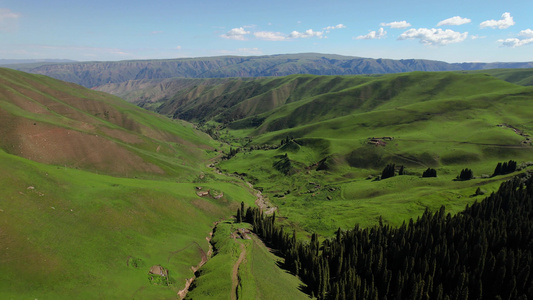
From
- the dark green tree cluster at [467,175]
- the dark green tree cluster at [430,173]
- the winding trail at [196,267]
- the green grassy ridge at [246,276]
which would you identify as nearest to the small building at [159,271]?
the winding trail at [196,267]

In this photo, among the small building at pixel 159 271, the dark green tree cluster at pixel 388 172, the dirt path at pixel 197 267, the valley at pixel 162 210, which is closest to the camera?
the valley at pixel 162 210

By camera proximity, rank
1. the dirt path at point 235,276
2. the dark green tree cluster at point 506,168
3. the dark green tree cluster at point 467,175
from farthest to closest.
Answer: the dark green tree cluster at point 467,175, the dark green tree cluster at point 506,168, the dirt path at point 235,276

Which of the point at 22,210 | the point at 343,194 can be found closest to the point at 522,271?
the point at 343,194

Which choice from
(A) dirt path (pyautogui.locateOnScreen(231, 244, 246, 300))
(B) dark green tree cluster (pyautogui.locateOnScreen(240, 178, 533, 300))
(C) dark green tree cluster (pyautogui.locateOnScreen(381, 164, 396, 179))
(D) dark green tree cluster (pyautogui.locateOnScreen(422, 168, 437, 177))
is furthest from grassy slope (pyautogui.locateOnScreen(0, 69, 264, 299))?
(D) dark green tree cluster (pyautogui.locateOnScreen(422, 168, 437, 177))

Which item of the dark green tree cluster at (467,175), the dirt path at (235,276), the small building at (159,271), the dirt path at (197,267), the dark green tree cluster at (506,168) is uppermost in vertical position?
the dark green tree cluster at (506,168)

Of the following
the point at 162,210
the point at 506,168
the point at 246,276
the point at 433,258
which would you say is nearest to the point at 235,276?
the point at 246,276

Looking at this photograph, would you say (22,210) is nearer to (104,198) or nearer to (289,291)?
(104,198)

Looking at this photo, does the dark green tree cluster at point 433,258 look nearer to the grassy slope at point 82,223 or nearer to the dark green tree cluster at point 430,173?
the grassy slope at point 82,223
